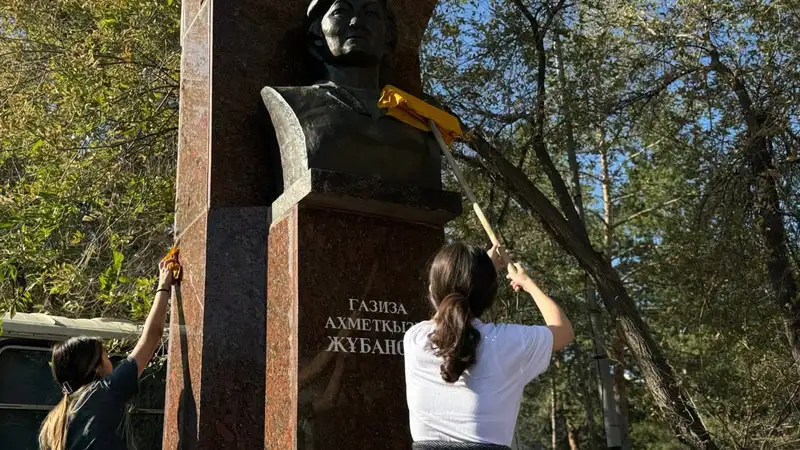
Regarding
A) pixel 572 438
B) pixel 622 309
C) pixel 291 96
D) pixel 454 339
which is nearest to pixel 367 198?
pixel 291 96

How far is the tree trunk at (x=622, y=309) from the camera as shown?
8.14 m

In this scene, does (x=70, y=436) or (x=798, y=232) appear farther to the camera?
(x=798, y=232)

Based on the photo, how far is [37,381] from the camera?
7719 mm

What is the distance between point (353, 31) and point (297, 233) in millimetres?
1322

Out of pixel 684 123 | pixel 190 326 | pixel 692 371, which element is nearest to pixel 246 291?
pixel 190 326

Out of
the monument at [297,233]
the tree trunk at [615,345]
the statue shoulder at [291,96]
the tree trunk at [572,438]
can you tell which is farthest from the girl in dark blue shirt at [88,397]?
the tree trunk at [572,438]

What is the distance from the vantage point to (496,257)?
280 centimetres

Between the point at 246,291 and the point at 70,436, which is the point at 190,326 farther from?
the point at 70,436

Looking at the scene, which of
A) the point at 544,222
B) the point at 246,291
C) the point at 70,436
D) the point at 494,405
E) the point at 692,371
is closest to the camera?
the point at 494,405

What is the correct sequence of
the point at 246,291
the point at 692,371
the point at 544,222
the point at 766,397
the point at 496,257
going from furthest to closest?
the point at 692,371 → the point at 544,222 → the point at 766,397 → the point at 246,291 → the point at 496,257

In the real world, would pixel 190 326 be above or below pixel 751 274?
below

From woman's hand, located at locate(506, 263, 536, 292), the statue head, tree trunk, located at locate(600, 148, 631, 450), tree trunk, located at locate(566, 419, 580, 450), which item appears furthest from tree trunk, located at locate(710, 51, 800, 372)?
tree trunk, located at locate(566, 419, 580, 450)


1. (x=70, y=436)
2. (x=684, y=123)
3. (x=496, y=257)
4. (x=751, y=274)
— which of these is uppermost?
(x=684, y=123)

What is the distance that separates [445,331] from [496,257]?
59 centimetres
